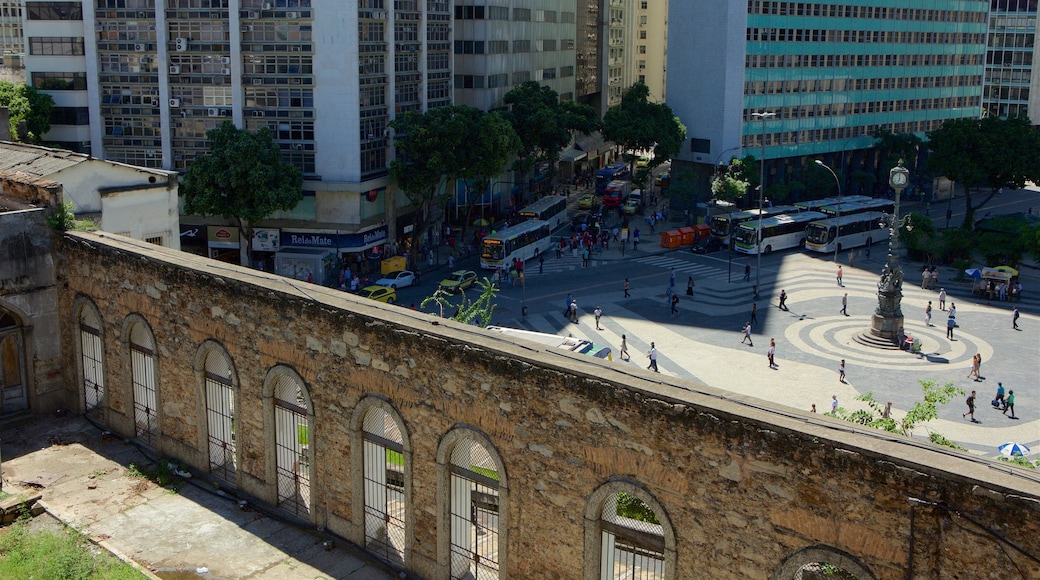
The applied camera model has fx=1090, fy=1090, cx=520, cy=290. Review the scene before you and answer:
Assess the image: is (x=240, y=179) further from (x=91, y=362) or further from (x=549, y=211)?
(x=91, y=362)

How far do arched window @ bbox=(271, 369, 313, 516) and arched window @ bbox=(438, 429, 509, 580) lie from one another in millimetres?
4001

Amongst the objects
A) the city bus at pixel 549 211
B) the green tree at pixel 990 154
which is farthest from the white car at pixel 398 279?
the green tree at pixel 990 154

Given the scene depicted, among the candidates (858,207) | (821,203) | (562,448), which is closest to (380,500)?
(562,448)

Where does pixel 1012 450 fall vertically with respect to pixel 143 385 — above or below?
below

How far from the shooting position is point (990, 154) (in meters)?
72.6

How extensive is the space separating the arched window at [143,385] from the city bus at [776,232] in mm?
46713

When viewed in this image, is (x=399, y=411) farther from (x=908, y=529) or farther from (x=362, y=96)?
(x=362, y=96)

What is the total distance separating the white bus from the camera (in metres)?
68.2

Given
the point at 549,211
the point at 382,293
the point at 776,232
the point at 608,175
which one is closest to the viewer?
the point at 382,293

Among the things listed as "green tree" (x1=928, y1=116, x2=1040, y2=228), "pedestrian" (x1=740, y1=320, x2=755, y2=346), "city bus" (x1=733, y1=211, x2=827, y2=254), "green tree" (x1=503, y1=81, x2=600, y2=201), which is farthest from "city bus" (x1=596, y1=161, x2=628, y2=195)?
"pedestrian" (x1=740, y1=320, x2=755, y2=346)

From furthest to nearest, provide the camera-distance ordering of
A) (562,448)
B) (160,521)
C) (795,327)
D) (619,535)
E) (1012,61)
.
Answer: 1. (1012,61)
2. (795,327)
3. (160,521)
4. (619,535)
5. (562,448)

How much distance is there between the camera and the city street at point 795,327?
42062mm

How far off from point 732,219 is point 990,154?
1787 cm

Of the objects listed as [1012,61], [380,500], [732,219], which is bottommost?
[732,219]
